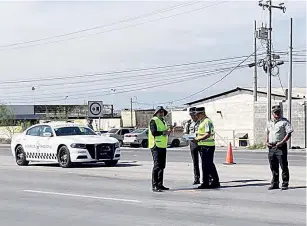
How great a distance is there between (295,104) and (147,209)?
3089 centimetres

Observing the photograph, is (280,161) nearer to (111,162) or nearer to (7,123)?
(111,162)

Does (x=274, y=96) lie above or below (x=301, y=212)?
above

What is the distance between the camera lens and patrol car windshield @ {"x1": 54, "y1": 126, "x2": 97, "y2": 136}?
20422 millimetres

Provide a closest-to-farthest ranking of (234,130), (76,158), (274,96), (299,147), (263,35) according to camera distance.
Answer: (76,158) < (299,147) < (263,35) < (234,130) < (274,96)

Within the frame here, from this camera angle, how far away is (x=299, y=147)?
38.8 m

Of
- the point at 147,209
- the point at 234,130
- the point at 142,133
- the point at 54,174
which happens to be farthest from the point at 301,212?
the point at 234,130

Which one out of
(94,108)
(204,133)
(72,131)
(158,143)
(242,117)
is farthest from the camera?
(242,117)

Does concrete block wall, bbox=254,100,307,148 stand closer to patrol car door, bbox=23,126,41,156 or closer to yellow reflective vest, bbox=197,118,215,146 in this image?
patrol car door, bbox=23,126,41,156

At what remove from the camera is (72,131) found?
20.6 metres

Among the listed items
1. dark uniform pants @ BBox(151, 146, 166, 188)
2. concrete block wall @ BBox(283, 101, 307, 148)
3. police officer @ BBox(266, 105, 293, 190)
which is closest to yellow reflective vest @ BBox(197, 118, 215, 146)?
dark uniform pants @ BBox(151, 146, 166, 188)

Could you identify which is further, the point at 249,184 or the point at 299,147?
the point at 299,147

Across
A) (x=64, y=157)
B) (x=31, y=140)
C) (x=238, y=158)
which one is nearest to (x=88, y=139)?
(x=64, y=157)

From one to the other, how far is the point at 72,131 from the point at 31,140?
164 centimetres

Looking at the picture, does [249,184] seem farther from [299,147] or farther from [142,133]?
[142,133]
